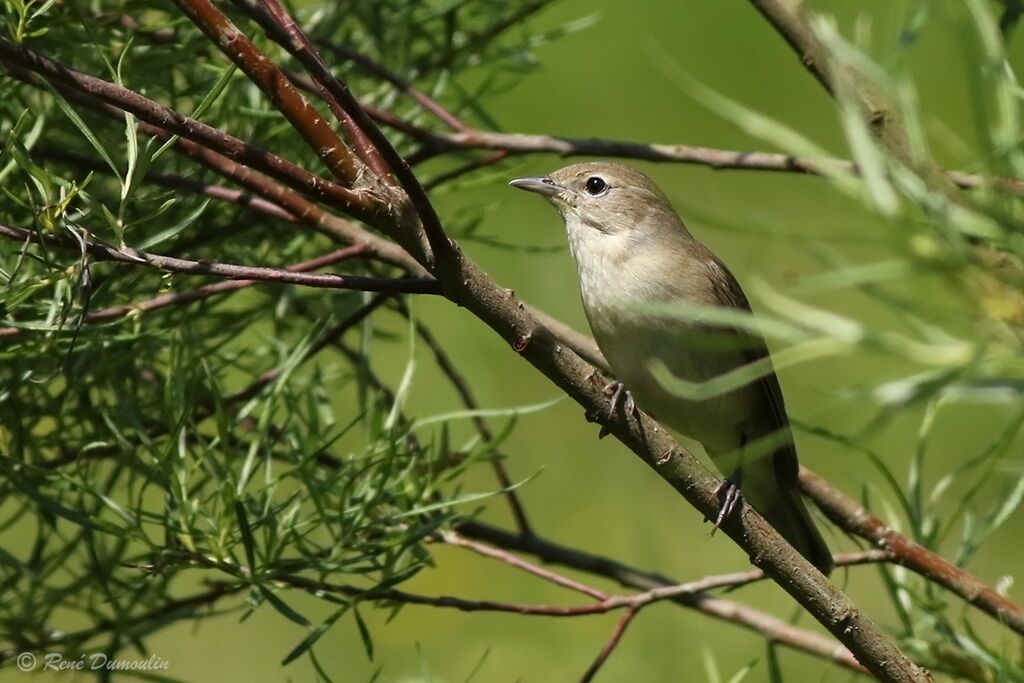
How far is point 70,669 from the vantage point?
2.70m

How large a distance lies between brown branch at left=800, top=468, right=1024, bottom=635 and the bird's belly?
540mm

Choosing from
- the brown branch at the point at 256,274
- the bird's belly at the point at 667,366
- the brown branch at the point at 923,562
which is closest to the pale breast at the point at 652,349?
the bird's belly at the point at 667,366

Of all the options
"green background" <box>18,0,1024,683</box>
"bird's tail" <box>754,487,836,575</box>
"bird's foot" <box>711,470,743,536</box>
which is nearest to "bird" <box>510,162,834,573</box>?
"bird's tail" <box>754,487,836,575</box>

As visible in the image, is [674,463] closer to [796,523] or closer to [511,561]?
[511,561]

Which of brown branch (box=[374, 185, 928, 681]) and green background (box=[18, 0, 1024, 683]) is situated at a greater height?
green background (box=[18, 0, 1024, 683])

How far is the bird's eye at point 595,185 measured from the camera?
4.05 m

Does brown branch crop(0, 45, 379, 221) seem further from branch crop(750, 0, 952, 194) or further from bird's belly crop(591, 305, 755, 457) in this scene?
bird's belly crop(591, 305, 755, 457)

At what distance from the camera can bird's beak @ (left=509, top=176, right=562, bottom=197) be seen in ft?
12.9

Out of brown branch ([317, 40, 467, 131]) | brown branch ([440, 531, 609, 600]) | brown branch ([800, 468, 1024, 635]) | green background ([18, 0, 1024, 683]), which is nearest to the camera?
brown branch ([800, 468, 1024, 635])

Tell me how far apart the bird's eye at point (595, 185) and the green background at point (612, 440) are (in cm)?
19

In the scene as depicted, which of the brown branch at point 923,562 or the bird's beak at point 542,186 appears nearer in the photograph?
the brown branch at point 923,562

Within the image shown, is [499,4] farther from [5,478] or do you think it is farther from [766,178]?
[766,178]

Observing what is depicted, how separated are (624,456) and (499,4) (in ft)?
12.2

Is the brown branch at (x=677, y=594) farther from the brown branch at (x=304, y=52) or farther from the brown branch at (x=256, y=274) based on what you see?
the brown branch at (x=304, y=52)
